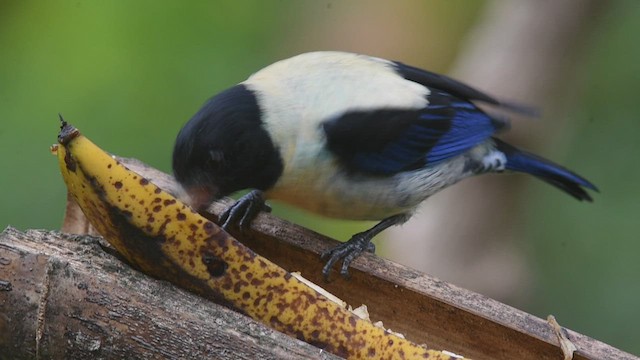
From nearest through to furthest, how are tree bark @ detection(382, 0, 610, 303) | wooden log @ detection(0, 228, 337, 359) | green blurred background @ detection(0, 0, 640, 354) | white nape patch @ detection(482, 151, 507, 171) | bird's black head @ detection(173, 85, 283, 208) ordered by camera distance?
wooden log @ detection(0, 228, 337, 359) → bird's black head @ detection(173, 85, 283, 208) → white nape patch @ detection(482, 151, 507, 171) → tree bark @ detection(382, 0, 610, 303) → green blurred background @ detection(0, 0, 640, 354)

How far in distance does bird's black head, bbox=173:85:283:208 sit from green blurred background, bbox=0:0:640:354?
149 cm

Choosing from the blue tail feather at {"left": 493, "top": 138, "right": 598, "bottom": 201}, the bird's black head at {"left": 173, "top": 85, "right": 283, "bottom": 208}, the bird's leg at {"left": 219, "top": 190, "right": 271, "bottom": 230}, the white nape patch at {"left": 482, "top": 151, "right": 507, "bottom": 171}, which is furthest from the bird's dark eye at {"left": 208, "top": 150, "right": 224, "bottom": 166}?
the blue tail feather at {"left": 493, "top": 138, "right": 598, "bottom": 201}

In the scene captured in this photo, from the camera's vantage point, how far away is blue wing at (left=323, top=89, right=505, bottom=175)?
2.37 m

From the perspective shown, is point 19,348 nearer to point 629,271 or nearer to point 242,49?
point 242,49

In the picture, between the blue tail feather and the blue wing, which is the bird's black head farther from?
the blue tail feather

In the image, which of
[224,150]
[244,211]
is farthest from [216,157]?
[244,211]

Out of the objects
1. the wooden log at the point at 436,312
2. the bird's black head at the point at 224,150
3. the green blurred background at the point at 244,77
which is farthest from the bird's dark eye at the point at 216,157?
the green blurred background at the point at 244,77

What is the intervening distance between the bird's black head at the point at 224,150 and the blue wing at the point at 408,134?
24cm

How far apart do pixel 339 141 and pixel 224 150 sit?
0.42 metres

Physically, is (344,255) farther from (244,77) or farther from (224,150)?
(244,77)

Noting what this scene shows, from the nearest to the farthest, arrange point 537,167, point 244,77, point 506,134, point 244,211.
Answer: point 244,211 → point 537,167 → point 506,134 → point 244,77

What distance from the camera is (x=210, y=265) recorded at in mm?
1597

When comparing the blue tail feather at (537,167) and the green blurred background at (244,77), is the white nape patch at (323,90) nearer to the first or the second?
the blue tail feather at (537,167)

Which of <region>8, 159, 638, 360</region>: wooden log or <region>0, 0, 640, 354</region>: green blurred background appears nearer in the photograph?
<region>8, 159, 638, 360</region>: wooden log
